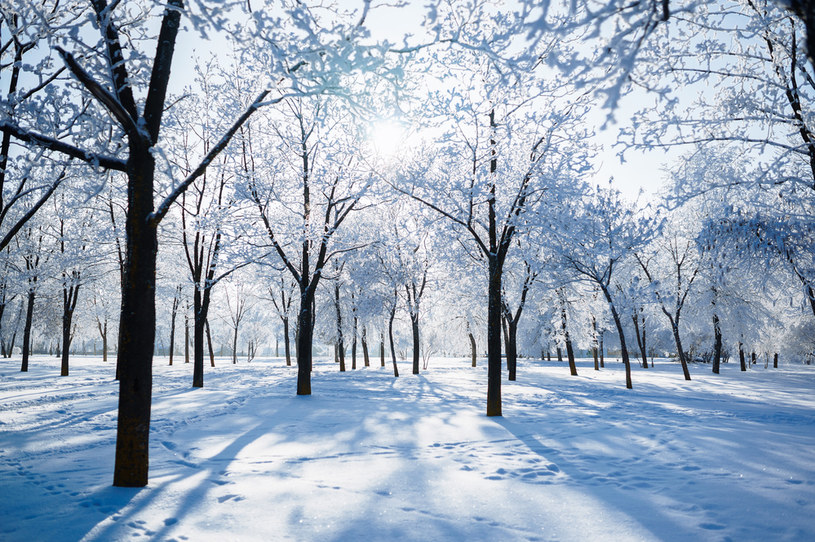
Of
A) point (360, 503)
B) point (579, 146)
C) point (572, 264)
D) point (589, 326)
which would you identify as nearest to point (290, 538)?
point (360, 503)

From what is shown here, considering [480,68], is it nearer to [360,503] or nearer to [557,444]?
[557,444]

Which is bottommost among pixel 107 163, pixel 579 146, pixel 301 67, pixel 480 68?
pixel 107 163

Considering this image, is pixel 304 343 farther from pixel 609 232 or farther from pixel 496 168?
pixel 609 232

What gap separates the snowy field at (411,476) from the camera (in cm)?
338

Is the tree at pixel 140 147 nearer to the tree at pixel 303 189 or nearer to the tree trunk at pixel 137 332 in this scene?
the tree trunk at pixel 137 332

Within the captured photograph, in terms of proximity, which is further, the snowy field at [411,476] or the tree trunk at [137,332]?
the tree trunk at [137,332]


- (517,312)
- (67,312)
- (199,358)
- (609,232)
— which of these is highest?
(609,232)

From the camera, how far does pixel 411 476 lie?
4.76 m

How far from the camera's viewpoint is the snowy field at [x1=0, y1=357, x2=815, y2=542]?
338 cm

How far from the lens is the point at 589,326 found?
25062mm

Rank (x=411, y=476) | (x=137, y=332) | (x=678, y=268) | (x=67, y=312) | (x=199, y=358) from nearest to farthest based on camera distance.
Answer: (x=137, y=332) < (x=411, y=476) < (x=199, y=358) < (x=67, y=312) < (x=678, y=268)

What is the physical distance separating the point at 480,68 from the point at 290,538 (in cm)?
966

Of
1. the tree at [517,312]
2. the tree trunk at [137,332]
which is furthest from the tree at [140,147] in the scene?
the tree at [517,312]

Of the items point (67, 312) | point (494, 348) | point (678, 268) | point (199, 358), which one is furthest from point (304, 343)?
point (678, 268)
